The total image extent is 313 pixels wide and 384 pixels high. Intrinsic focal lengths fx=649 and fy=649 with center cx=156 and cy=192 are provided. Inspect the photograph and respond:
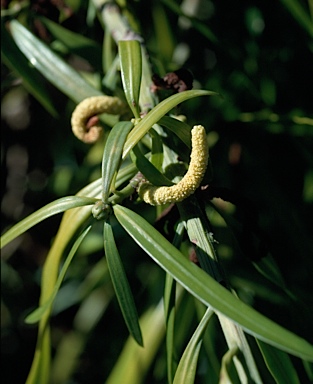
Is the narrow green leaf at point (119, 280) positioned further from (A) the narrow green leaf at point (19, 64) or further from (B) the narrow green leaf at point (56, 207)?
(A) the narrow green leaf at point (19, 64)

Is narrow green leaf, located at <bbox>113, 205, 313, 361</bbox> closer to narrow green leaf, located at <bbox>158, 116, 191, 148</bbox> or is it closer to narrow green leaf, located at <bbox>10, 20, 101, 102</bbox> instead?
narrow green leaf, located at <bbox>158, 116, 191, 148</bbox>

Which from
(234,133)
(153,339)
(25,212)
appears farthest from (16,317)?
(234,133)

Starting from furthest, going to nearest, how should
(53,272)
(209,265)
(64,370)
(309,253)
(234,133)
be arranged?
(64,370), (234,133), (309,253), (53,272), (209,265)

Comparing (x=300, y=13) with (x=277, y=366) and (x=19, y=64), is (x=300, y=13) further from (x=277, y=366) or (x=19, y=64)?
(x=277, y=366)

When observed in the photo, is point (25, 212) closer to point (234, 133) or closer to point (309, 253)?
point (234, 133)

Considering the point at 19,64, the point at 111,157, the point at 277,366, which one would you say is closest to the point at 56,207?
the point at 111,157
